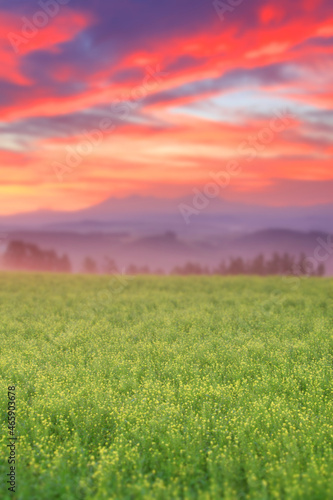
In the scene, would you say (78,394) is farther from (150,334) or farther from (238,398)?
(150,334)

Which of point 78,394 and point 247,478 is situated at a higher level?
point 78,394

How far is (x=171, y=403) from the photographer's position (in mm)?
10531

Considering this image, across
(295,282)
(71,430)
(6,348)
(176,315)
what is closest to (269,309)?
(176,315)

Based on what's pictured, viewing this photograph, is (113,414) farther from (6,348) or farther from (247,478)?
(6,348)

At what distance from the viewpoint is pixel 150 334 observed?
1694 cm

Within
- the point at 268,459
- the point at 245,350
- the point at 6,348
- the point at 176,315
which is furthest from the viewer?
the point at 176,315

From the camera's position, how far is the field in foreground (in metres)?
7.57

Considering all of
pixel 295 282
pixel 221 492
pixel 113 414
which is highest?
pixel 295 282

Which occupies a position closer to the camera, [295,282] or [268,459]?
[268,459]

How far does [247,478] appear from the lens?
7715 mm

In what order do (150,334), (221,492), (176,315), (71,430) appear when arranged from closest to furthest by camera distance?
(221,492) → (71,430) → (150,334) → (176,315)

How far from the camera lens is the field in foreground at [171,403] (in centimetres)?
757

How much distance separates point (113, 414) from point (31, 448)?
7.01 feet

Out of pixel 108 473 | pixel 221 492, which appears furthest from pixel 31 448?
pixel 221 492
